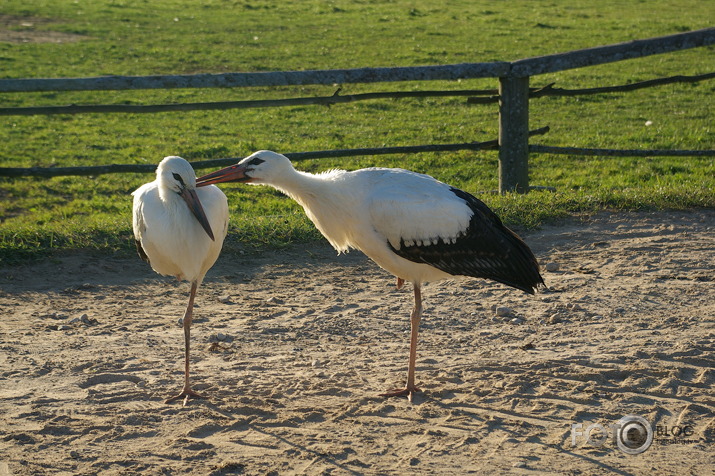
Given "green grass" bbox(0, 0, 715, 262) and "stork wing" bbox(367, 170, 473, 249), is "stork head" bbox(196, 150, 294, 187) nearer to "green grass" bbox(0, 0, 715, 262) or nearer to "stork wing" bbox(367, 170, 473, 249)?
"stork wing" bbox(367, 170, 473, 249)

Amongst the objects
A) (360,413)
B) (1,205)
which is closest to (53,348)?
(360,413)

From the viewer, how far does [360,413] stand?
502cm

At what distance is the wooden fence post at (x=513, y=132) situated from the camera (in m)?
8.71

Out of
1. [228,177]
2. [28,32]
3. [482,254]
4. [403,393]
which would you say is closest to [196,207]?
[228,177]

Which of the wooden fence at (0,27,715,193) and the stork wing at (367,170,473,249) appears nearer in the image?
the stork wing at (367,170,473,249)

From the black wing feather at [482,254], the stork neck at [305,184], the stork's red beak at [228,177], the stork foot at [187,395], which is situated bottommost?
the stork foot at [187,395]

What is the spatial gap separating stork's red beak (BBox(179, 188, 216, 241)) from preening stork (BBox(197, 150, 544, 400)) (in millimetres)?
109

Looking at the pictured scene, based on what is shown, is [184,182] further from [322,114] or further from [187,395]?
[322,114]

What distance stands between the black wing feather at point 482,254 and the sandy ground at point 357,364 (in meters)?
0.56

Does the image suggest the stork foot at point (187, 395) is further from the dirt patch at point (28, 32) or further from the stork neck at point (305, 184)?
the dirt patch at point (28, 32)

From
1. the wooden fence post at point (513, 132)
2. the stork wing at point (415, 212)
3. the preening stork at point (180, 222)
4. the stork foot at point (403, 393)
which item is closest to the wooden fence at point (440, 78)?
the wooden fence post at point (513, 132)

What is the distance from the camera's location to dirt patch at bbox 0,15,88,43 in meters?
22.3

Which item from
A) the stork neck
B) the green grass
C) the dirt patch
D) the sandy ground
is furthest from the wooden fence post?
the dirt patch

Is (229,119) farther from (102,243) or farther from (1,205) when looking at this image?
(102,243)
